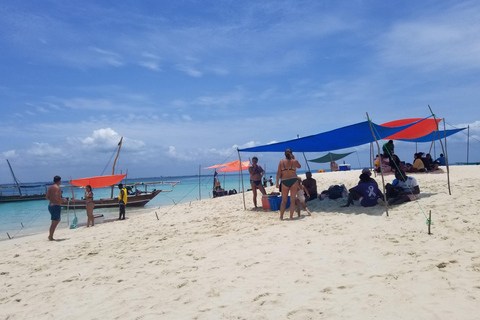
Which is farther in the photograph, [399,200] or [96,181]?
[96,181]

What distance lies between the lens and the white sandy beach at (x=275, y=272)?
8.42ft

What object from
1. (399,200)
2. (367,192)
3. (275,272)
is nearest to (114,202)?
(367,192)

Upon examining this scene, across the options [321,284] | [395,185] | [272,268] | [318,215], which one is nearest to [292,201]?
[318,215]

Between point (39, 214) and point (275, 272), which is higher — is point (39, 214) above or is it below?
below

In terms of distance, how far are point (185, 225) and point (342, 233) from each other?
400 centimetres

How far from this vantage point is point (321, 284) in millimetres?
2955

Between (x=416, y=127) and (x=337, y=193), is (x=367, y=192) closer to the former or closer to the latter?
(x=337, y=193)

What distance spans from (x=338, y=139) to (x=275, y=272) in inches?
244

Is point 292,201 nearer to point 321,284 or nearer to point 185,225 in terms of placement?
point 185,225

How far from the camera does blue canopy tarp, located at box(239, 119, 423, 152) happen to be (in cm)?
770

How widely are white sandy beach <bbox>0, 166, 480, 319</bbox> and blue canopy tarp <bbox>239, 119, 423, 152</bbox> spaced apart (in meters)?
2.44

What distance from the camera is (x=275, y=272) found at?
11.1ft

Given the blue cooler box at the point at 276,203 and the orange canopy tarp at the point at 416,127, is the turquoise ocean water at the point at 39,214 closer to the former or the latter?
the blue cooler box at the point at 276,203

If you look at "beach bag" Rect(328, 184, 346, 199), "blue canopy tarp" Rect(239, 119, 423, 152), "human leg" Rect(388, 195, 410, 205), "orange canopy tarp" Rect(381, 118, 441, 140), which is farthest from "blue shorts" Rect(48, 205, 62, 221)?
"orange canopy tarp" Rect(381, 118, 441, 140)
